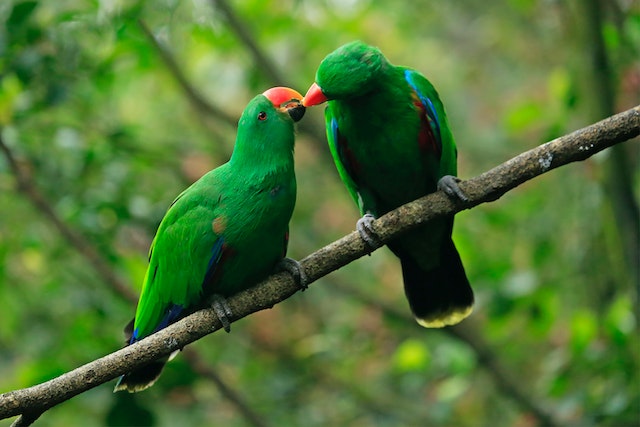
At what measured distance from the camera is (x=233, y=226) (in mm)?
3420

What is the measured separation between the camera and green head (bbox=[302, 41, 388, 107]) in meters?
3.46

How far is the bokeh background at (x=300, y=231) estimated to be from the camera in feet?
16.0

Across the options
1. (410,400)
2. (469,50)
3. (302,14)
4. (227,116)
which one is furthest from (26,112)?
(469,50)

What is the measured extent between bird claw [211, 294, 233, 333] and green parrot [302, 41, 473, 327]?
25.7 inches

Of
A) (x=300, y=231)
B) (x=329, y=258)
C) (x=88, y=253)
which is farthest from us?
(x=300, y=231)

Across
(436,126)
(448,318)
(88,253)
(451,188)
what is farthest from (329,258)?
(88,253)

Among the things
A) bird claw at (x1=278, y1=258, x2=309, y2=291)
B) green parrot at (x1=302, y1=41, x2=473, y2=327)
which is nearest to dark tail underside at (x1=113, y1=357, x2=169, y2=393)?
bird claw at (x1=278, y1=258, x2=309, y2=291)

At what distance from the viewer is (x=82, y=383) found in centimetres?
283

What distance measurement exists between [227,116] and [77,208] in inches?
56.3

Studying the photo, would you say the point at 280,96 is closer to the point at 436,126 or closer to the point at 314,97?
the point at 314,97

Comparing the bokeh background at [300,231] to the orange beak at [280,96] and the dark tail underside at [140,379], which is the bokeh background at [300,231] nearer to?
the dark tail underside at [140,379]

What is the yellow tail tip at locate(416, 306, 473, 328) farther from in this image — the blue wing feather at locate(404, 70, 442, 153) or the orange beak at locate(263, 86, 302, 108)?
the orange beak at locate(263, 86, 302, 108)

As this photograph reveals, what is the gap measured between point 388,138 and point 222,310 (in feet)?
3.70

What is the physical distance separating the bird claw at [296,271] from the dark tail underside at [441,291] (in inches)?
41.1
